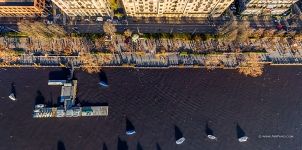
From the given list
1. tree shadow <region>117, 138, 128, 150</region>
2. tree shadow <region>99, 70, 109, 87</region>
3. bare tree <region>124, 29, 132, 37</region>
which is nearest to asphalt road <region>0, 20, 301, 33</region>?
bare tree <region>124, 29, 132, 37</region>

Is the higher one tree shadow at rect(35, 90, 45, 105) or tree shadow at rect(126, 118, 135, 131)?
tree shadow at rect(35, 90, 45, 105)

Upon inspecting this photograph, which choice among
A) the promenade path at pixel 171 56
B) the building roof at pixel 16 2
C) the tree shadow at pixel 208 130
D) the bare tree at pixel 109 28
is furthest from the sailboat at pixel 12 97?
the tree shadow at pixel 208 130

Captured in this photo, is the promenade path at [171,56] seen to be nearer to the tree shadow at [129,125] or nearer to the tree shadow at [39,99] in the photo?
the tree shadow at [39,99]

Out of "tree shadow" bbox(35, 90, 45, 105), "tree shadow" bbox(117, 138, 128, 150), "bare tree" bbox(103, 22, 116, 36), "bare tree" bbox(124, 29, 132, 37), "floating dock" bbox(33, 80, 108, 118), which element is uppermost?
"bare tree" bbox(103, 22, 116, 36)

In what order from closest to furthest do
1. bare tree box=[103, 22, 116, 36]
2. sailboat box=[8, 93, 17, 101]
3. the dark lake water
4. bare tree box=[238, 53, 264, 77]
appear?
the dark lake water, sailboat box=[8, 93, 17, 101], bare tree box=[103, 22, 116, 36], bare tree box=[238, 53, 264, 77]

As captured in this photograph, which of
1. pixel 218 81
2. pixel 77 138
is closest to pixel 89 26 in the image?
pixel 77 138

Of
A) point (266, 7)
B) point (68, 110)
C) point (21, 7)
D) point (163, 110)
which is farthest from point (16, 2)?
point (266, 7)

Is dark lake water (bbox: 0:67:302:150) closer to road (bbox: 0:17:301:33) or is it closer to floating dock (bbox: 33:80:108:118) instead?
floating dock (bbox: 33:80:108:118)
